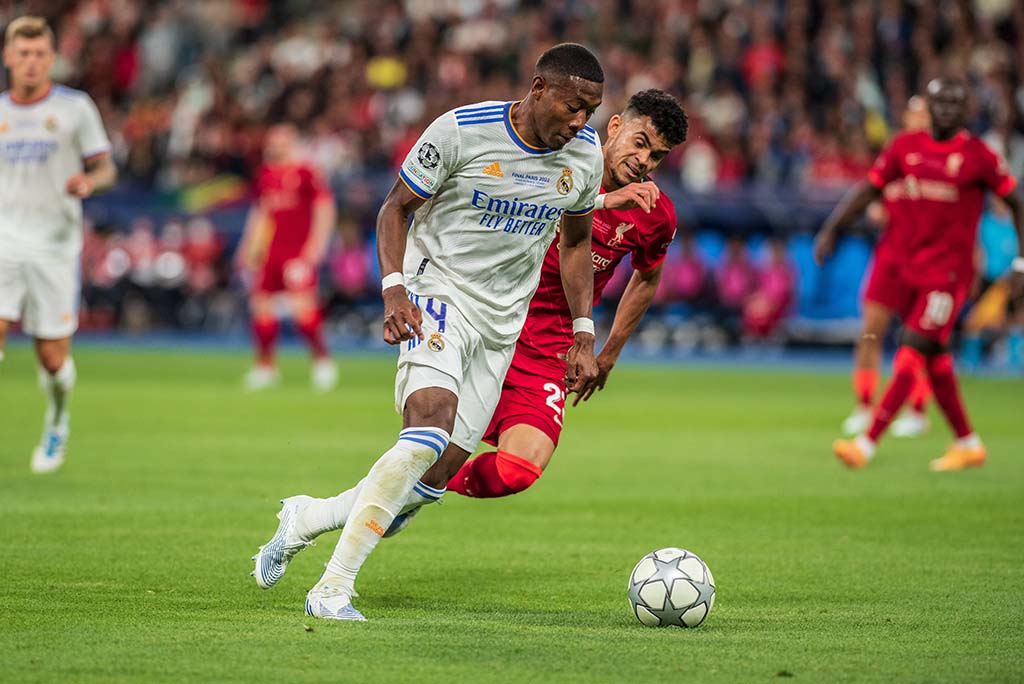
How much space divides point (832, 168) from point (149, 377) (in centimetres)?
1236

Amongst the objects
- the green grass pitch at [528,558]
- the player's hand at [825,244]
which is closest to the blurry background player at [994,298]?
the green grass pitch at [528,558]

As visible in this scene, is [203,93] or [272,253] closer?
[272,253]

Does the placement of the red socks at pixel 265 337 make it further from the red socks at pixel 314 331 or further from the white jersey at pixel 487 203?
the white jersey at pixel 487 203

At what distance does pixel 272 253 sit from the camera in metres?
19.6

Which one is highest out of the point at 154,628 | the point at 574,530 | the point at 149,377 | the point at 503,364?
the point at 503,364

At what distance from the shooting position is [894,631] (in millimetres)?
6234

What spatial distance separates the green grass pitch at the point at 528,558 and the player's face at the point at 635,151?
76.5 inches

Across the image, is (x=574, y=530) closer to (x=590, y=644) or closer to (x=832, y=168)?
(x=590, y=644)

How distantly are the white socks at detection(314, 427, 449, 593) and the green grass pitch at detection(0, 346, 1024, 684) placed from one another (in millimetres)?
288

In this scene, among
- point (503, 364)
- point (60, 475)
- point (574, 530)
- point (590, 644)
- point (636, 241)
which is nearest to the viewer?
point (590, 644)

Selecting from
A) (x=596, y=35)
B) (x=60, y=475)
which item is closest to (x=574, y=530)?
(x=60, y=475)

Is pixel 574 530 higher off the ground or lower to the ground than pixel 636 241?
lower

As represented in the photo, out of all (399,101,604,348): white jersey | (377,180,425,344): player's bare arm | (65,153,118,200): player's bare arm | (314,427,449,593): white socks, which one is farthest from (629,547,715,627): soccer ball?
(65,153,118,200): player's bare arm

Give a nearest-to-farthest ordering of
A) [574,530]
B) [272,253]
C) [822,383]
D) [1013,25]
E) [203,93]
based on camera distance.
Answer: [574,530] → [272,253] → [822,383] → [1013,25] → [203,93]
